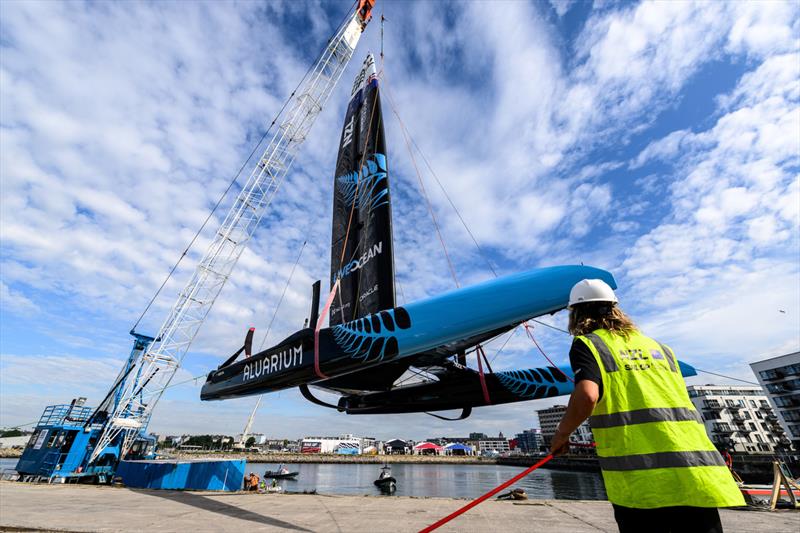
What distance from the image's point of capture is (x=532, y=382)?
583cm

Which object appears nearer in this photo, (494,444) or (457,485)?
(457,485)

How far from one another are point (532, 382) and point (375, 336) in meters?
3.40

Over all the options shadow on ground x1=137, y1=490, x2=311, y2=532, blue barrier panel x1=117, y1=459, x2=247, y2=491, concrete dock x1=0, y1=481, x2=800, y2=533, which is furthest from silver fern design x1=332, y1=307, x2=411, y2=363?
blue barrier panel x1=117, y1=459, x2=247, y2=491

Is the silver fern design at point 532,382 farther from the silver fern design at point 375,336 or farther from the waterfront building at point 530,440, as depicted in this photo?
the waterfront building at point 530,440

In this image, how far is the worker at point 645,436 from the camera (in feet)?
3.79

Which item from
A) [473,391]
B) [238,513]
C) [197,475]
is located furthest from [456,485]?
[238,513]

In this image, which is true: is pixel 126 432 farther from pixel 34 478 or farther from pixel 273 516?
pixel 273 516

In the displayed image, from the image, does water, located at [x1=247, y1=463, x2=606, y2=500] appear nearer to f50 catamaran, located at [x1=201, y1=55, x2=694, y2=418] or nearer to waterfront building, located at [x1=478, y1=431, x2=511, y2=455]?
f50 catamaran, located at [x1=201, y1=55, x2=694, y2=418]

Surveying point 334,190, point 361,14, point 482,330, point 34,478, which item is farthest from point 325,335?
point 361,14

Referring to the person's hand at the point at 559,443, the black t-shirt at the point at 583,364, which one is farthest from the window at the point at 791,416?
the black t-shirt at the point at 583,364

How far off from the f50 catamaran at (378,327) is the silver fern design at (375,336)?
0.5 inches

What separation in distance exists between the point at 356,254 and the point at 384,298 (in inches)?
65.0

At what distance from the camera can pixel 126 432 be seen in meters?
16.9

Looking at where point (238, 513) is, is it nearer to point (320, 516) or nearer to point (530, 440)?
point (320, 516)
